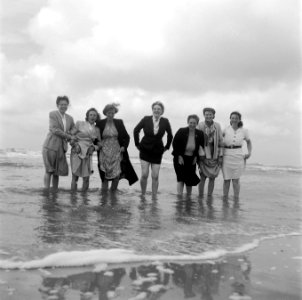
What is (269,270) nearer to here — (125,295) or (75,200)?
(125,295)

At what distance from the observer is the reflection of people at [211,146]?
704 centimetres

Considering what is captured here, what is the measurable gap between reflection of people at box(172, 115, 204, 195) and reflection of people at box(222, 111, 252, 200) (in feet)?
1.76

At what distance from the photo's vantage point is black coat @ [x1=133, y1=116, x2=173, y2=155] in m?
6.80

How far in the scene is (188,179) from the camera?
7094 mm

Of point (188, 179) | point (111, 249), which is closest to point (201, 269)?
point (111, 249)

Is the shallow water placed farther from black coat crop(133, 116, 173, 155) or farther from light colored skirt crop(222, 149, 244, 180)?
black coat crop(133, 116, 173, 155)

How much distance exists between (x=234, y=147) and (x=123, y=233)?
3.88 metres

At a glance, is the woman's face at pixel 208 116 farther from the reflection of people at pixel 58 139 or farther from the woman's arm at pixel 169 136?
the reflection of people at pixel 58 139

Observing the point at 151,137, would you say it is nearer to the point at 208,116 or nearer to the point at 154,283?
the point at 208,116

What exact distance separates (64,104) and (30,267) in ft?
13.8

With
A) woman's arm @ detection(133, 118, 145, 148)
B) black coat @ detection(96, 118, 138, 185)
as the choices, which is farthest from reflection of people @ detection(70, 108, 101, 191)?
woman's arm @ detection(133, 118, 145, 148)

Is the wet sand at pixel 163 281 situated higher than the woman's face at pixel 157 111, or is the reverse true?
the woman's face at pixel 157 111

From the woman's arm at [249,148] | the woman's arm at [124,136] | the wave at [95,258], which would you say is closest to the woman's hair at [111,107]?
the woman's arm at [124,136]

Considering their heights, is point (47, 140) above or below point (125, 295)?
above
